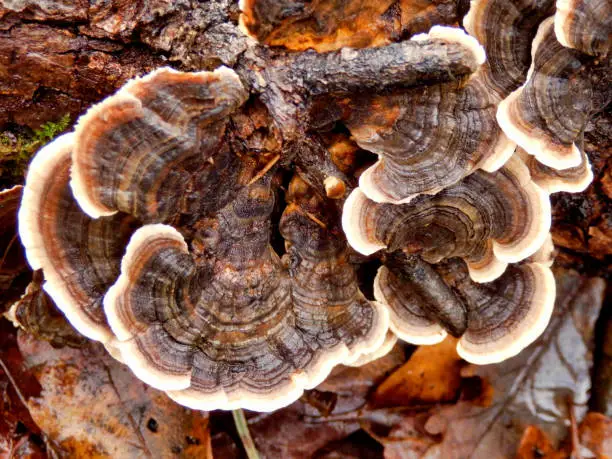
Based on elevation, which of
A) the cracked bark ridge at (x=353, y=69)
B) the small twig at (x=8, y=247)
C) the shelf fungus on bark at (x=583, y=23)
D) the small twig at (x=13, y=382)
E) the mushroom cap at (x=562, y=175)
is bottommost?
the small twig at (x=13, y=382)

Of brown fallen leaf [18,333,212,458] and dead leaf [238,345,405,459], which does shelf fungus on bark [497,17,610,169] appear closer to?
dead leaf [238,345,405,459]

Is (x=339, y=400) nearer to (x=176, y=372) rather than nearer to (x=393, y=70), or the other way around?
(x=176, y=372)

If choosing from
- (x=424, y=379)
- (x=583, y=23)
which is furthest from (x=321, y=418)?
(x=583, y=23)

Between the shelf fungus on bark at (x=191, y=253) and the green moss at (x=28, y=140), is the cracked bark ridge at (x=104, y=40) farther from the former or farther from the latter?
the shelf fungus on bark at (x=191, y=253)

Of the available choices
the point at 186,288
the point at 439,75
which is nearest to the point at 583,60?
the point at 439,75

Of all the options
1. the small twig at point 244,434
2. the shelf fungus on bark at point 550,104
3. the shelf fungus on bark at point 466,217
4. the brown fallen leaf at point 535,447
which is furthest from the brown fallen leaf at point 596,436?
the shelf fungus on bark at point 550,104

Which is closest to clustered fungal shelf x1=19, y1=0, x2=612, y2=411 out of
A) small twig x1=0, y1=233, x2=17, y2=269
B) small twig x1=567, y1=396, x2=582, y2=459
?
small twig x1=0, y1=233, x2=17, y2=269
